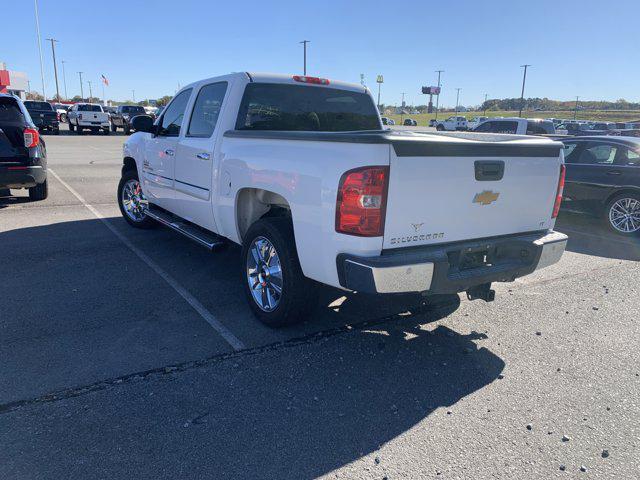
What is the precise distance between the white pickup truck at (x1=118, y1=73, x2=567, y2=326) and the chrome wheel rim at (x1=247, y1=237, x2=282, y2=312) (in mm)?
10

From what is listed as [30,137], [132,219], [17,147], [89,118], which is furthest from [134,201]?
[89,118]

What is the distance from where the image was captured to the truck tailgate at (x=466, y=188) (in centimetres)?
327

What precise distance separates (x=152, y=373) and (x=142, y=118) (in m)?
3.81

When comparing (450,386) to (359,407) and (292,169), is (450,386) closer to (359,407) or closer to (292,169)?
(359,407)

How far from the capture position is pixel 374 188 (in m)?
3.18

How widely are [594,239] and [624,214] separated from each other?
0.73 m

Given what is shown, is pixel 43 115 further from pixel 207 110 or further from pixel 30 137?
pixel 207 110

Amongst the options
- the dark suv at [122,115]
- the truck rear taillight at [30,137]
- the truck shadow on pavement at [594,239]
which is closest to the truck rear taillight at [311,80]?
the truck shadow on pavement at [594,239]

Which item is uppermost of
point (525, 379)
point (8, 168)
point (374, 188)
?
point (374, 188)

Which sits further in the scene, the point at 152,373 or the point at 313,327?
the point at 313,327

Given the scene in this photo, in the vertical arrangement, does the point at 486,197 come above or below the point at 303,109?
below

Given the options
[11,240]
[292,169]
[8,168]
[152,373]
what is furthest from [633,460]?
[8,168]

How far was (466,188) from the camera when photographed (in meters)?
3.57

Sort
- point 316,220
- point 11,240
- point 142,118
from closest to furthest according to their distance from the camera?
point 316,220 → point 142,118 → point 11,240
